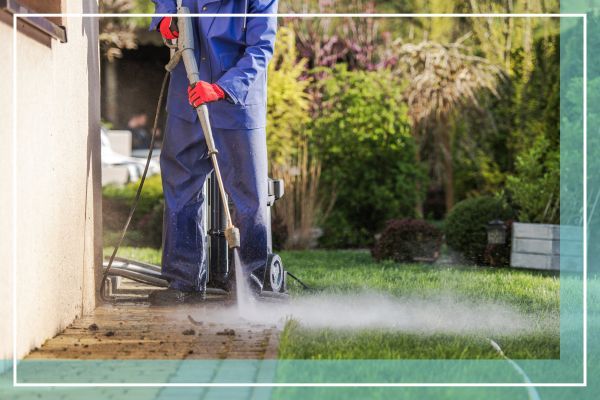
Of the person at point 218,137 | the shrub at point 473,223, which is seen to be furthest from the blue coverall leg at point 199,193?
the shrub at point 473,223

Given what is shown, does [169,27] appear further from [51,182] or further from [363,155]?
[363,155]

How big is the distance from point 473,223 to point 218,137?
11.1 feet

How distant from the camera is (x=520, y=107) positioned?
8.65m

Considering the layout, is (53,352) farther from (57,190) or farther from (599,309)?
(599,309)

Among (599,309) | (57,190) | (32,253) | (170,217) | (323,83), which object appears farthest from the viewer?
(323,83)

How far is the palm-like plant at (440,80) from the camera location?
29.3ft

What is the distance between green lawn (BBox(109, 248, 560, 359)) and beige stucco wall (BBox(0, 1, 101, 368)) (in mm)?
1015

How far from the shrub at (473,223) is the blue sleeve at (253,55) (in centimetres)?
331

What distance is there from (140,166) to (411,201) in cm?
282

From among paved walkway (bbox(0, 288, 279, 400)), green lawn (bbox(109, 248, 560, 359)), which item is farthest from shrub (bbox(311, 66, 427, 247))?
paved walkway (bbox(0, 288, 279, 400))

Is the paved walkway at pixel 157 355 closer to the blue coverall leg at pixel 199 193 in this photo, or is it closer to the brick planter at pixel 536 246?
the blue coverall leg at pixel 199 193

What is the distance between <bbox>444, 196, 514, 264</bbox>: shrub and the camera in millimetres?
7406

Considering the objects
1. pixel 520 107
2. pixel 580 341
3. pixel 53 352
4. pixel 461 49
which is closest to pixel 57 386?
pixel 53 352

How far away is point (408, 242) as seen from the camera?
712 cm
